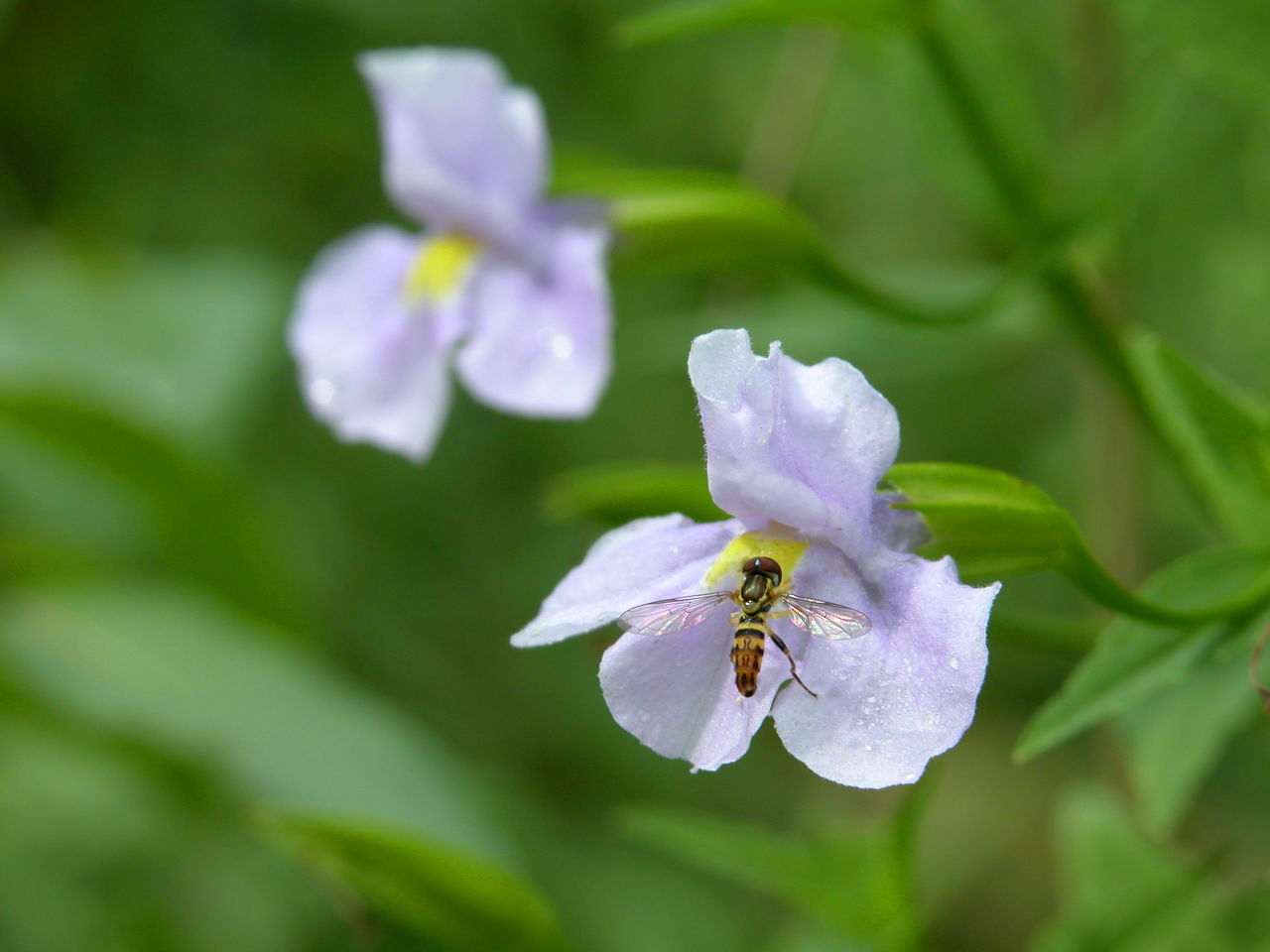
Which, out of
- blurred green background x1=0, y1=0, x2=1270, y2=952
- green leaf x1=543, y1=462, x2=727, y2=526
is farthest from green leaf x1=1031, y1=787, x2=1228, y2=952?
green leaf x1=543, y1=462, x2=727, y2=526

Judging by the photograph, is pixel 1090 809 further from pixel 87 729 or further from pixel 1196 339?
pixel 87 729

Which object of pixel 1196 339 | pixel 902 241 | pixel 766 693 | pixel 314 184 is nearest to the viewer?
pixel 766 693

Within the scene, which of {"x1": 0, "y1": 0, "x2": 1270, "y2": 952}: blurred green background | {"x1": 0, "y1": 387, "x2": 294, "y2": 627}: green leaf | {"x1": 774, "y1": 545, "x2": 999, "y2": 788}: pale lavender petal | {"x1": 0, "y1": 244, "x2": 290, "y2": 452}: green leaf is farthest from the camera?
{"x1": 0, "y1": 244, "x2": 290, "y2": 452}: green leaf

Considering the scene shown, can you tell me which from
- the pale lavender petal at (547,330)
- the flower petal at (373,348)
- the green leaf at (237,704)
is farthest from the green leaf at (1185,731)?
the green leaf at (237,704)

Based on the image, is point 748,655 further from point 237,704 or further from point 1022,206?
point 237,704

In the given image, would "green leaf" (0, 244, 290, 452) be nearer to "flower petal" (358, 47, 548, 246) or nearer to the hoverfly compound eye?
"flower petal" (358, 47, 548, 246)

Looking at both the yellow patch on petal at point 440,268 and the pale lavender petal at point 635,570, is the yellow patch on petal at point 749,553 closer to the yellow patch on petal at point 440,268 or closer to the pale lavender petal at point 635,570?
the pale lavender petal at point 635,570

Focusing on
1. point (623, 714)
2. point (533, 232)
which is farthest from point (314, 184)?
point (623, 714)
